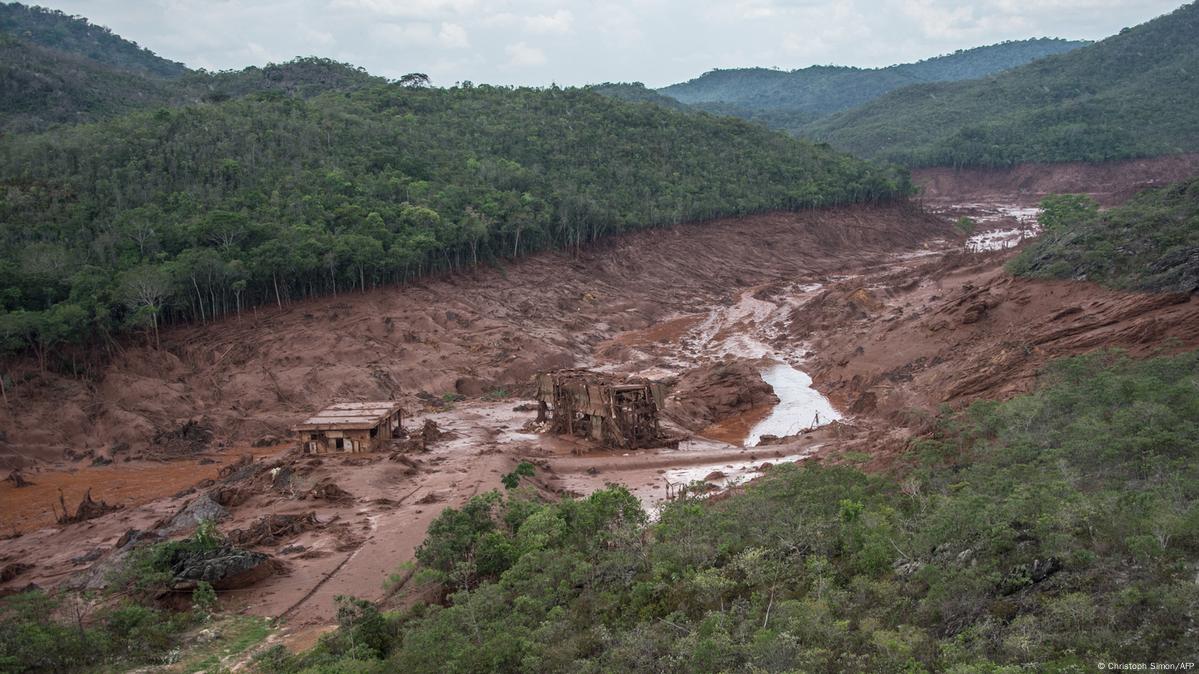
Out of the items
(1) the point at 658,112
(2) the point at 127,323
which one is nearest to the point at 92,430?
(2) the point at 127,323

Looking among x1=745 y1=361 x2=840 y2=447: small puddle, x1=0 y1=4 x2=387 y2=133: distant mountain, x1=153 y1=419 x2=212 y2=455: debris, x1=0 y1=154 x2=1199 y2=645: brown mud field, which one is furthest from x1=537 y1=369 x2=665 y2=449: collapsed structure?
x1=0 y1=4 x2=387 y2=133: distant mountain

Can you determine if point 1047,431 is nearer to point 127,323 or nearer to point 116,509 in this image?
point 116,509

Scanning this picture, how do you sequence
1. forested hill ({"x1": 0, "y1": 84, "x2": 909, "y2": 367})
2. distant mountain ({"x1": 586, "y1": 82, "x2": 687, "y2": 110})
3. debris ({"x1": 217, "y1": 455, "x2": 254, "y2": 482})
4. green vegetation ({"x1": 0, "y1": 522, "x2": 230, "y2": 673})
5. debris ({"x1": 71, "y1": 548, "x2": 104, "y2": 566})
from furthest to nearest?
distant mountain ({"x1": 586, "y1": 82, "x2": 687, "y2": 110})
forested hill ({"x1": 0, "y1": 84, "x2": 909, "y2": 367})
debris ({"x1": 217, "y1": 455, "x2": 254, "y2": 482})
debris ({"x1": 71, "y1": 548, "x2": 104, "y2": 566})
green vegetation ({"x1": 0, "y1": 522, "x2": 230, "y2": 673})

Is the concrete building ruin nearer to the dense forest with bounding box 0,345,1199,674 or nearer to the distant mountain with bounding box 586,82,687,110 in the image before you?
the dense forest with bounding box 0,345,1199,674

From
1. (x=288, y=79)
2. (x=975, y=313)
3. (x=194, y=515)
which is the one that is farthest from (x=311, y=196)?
(x=288, y=79)

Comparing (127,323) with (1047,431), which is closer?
(1047,431)

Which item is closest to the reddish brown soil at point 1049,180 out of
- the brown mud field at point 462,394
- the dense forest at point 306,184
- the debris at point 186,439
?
the dense forest at point 306,184

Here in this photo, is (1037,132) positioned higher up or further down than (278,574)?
higher up
